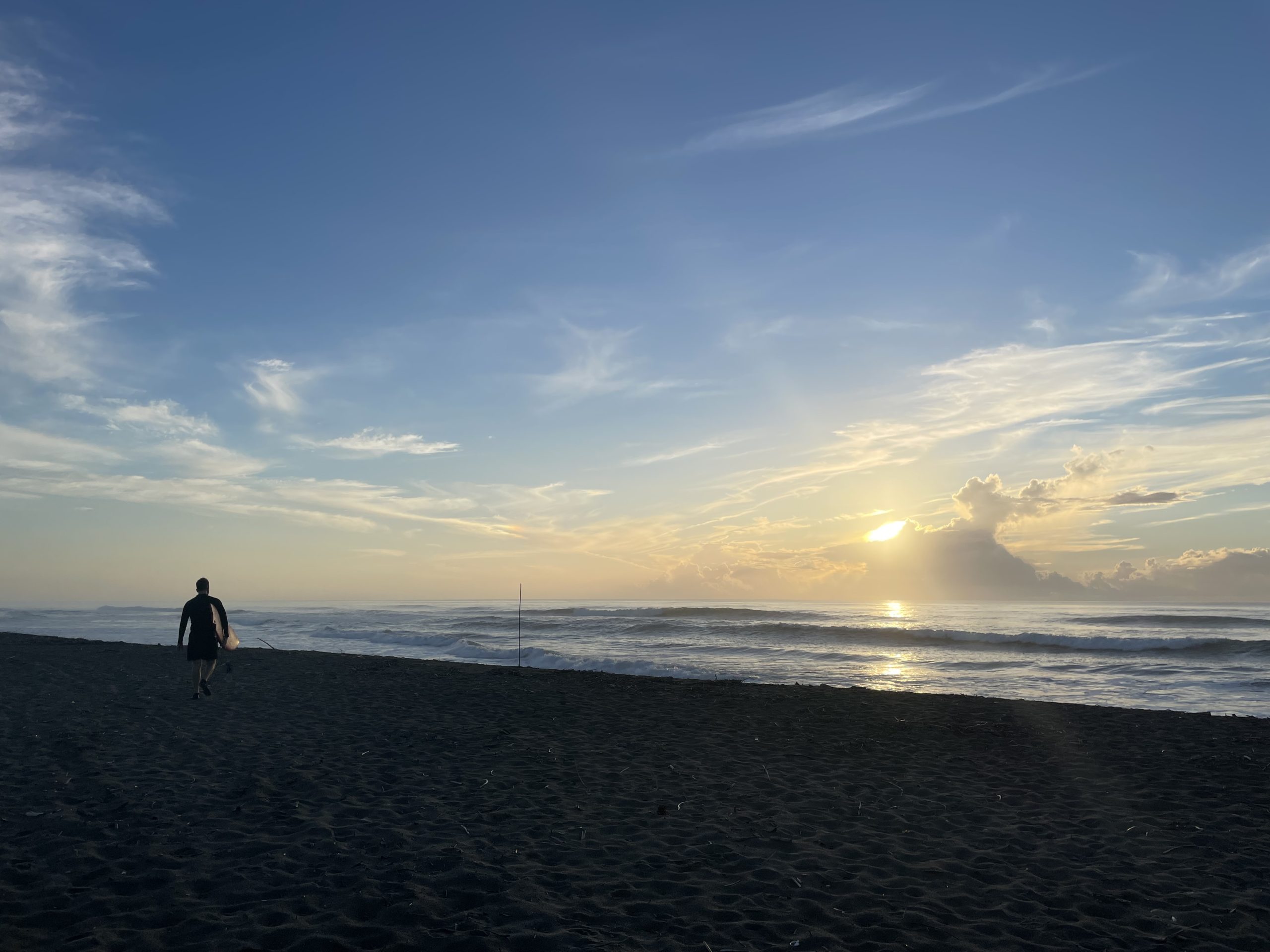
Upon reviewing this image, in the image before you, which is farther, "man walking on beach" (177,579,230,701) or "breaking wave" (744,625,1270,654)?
"breaking wave" (744,625,1270,654)

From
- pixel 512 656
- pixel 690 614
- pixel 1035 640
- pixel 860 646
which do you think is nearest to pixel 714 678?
pixel 512 656

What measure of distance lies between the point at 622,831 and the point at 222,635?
11169 mm

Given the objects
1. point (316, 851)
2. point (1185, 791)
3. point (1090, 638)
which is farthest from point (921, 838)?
→ point (1090, 638)

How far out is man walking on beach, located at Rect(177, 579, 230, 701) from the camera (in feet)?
46.4

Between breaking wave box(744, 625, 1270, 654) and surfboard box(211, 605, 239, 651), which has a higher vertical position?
surfboard box(211, 605, 239, 651)

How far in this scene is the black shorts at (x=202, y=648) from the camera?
14.3 meters

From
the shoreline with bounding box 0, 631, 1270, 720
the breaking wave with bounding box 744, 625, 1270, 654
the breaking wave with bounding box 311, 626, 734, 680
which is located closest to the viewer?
the shoreline with bounding box 0, 631, 1270, 720

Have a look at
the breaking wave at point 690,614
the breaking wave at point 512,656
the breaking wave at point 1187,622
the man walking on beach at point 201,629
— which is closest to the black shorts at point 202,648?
the man walking on beach at point 201,629

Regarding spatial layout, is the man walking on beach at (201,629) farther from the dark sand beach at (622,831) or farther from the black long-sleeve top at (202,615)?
the dark sand beach at (622,831)

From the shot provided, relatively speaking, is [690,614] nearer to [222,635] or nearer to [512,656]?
[512,656]

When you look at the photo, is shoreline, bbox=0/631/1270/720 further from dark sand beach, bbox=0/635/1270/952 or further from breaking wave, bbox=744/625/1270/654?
breaking wave, bbox=744/625/1270/654

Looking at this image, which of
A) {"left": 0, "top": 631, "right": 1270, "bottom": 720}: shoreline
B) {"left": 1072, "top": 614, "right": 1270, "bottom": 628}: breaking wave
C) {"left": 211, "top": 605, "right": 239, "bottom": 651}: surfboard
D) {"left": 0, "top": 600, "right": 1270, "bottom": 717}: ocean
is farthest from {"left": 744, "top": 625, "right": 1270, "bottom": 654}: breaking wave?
{"left": 211, "top": 605, "right": 239, "bottom": 651}: surfboard

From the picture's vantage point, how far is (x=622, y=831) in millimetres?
7004

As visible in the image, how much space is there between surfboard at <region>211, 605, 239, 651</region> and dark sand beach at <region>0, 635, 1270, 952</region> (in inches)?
51.4
